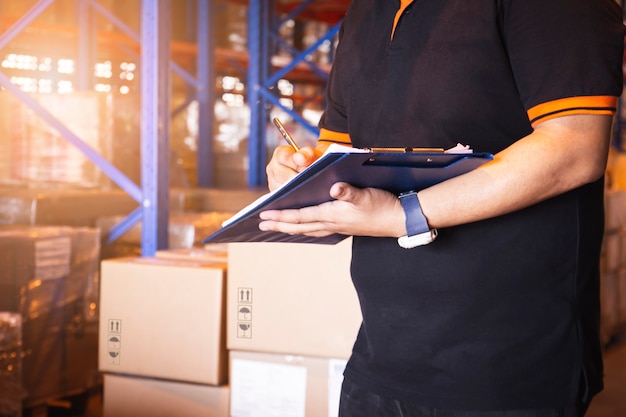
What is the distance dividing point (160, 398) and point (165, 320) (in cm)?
29

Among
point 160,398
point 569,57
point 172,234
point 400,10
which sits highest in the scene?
point 400,10

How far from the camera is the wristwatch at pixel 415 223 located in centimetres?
120

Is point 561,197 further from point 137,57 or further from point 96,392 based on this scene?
point 137,57

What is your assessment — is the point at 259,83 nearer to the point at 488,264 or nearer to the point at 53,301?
the point at 53,301

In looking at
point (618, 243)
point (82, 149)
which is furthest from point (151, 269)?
point (618, 243)

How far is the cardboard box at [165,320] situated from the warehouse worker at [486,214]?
1.37 m

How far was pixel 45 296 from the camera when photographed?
11.6 feet

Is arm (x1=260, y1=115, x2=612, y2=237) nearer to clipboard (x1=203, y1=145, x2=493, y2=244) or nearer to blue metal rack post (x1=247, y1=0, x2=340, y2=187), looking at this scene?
clipboard (x1=203, y1=145, x2=493, y2=244)

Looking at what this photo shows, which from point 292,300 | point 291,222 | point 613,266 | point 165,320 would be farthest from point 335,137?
point 613,266

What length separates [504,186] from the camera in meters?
1.18

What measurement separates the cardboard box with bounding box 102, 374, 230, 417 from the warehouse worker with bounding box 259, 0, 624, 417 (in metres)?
1.41

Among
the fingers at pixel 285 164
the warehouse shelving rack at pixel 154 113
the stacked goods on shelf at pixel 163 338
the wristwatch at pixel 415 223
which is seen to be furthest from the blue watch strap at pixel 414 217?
the warehouse shelving rack at pixel 154 113

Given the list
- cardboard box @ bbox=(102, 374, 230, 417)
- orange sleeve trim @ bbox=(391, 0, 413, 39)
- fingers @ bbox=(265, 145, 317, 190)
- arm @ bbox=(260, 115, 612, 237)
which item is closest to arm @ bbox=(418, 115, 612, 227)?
arm @ bbox=(260, 115, 612, 237)

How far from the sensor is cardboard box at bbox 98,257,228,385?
110 inches
